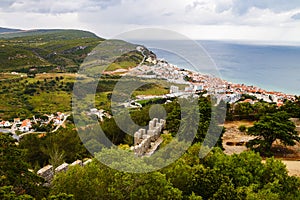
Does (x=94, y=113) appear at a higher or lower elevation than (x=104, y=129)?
lower

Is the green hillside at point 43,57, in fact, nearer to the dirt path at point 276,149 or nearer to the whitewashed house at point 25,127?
the whitewashed house at point 25,127

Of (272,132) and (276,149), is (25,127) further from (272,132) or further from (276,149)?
(272,132)

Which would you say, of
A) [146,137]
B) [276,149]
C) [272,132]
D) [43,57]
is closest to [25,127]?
[146,137]

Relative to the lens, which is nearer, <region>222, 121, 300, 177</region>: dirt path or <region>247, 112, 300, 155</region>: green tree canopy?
<region>222, 121, 300, 177</region>: dirt path

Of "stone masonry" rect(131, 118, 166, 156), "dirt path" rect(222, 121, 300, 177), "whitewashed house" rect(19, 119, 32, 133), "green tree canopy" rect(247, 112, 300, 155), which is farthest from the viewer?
"whitewashed house" rect(19, 119, 32, 133)

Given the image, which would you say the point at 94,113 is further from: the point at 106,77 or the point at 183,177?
the point at 183,177

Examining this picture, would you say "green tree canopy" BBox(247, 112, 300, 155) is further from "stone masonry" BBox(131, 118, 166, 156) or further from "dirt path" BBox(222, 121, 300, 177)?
"stone masonry" BBox(131, 118, 166, 156)

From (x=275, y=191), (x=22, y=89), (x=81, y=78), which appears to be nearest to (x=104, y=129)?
(x=275, y=191)

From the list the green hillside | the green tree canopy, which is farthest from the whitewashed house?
the green hillside

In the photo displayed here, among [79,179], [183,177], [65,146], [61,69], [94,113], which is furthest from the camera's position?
[61,69]

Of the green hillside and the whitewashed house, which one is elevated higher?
the green hillside

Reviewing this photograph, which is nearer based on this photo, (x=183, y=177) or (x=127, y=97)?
(x=183, y=177)
